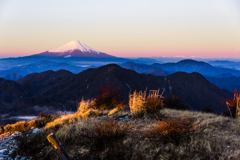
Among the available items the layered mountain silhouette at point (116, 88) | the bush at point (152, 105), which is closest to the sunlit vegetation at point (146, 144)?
the bush at point (152, 105)

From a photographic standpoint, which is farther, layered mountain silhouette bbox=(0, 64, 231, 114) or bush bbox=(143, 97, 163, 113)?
layered mountain silhouette bbox=(0, 64, 231, 114)

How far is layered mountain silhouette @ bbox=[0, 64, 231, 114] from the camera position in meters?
59.5

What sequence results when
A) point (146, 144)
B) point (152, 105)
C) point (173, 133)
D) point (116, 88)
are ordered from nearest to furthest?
point (146, 144), point (173, 133), point (152, 105), point (116, 88)

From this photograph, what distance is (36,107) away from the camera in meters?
53.2

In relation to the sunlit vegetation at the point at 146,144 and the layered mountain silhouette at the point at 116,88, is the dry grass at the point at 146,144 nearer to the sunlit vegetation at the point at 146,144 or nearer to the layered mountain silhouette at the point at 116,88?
the sunlit vegetation at the point at 146,144

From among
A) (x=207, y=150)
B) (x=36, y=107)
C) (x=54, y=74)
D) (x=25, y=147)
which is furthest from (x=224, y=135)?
(x=54, y=74)

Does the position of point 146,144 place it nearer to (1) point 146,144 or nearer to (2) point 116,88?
(1) point 146,144

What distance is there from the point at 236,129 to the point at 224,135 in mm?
681

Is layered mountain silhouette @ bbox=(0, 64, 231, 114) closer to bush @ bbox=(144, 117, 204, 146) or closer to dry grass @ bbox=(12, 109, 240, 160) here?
dry grass @ bbox=(12, 109, 240, 160)

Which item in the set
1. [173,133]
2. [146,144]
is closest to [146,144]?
[146,144]

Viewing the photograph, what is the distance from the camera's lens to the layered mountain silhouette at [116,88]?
59469mm

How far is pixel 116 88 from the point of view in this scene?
59250mm

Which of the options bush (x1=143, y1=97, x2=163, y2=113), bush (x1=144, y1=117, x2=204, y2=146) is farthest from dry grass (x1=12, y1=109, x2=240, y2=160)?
bush (x1=143, y1=97, x2=163, y2=113)

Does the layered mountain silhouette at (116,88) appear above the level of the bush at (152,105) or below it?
below
